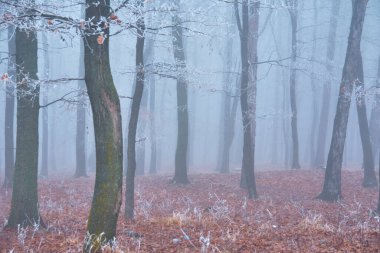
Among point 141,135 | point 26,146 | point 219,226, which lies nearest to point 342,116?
point 219,226

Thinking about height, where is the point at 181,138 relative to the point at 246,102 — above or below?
below

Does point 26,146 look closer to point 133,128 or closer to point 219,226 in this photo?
point 133,128

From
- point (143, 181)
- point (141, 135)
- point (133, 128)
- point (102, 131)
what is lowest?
point (143, 181)

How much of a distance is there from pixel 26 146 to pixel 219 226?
4641mm

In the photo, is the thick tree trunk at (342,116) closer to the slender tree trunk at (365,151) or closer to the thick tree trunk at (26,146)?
the slender tree trunk at (365,151)

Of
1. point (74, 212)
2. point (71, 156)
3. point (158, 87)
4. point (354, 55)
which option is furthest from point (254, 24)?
point (71, 156)

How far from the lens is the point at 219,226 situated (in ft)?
28.3

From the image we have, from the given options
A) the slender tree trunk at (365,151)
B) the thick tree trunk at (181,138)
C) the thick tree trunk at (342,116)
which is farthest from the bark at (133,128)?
the slender tree trunk at (365,151)

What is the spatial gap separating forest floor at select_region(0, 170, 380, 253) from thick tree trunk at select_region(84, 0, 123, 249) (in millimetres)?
520

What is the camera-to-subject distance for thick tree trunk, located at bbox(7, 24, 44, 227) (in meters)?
9.34

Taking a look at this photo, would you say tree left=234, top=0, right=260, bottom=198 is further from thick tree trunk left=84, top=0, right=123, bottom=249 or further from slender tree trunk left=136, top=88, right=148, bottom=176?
slender tree trunk left=136, top=88, right=148, bottom=176

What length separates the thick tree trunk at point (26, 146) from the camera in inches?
368

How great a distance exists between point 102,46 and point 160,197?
9.69 meters

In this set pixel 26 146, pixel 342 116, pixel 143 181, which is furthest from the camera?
pixel 143 181
